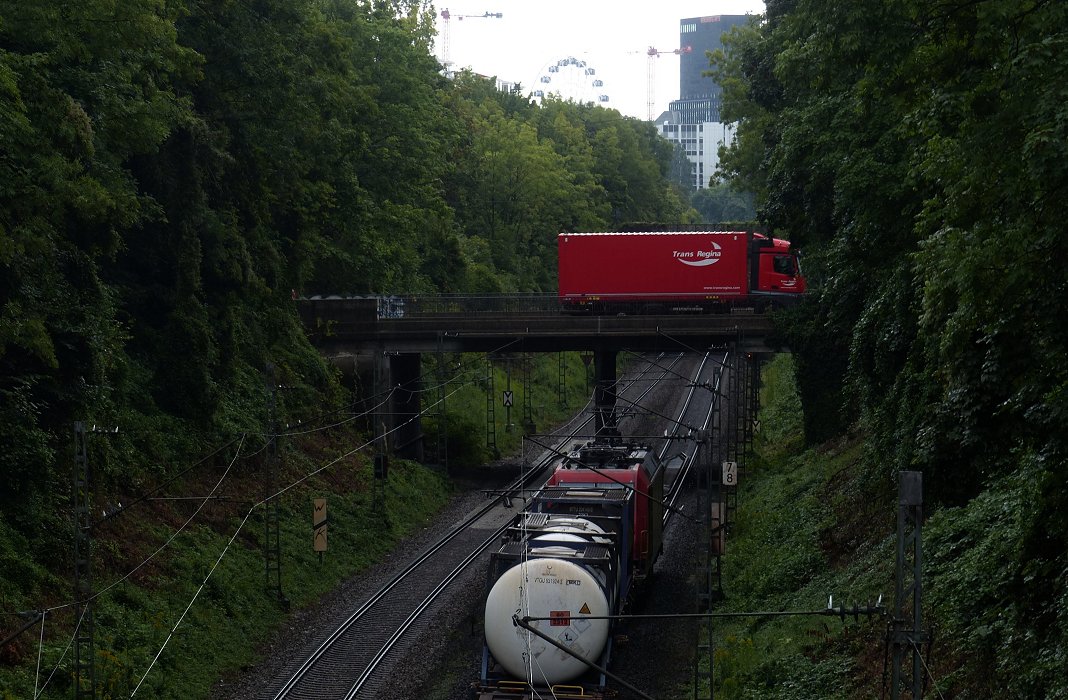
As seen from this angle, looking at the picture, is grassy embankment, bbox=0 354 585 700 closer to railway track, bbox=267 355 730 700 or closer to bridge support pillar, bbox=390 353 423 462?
railway track, bbox=267 355 730 700

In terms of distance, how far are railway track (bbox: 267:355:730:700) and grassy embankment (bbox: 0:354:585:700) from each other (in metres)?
1.57

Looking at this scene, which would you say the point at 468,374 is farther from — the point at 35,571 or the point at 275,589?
the point at 35,571

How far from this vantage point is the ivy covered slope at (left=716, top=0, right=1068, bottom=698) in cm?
1280

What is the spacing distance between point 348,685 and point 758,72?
2829 centimetres

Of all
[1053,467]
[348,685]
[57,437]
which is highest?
[1053,467]

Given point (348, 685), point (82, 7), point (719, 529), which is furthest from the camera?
point (719, 529)

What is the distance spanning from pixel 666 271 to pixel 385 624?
26357 mm

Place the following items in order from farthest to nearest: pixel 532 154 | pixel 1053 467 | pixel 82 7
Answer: pixel 532 154, pixel 82 7, pixel 1053 467

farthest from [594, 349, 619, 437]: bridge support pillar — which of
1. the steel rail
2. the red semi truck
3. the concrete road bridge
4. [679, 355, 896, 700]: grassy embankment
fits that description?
the steel rail

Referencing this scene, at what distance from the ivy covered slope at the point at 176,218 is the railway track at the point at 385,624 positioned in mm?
5200

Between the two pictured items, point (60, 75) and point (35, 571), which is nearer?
point (35, 571)

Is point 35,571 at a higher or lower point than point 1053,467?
lower

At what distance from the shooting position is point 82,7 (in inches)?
993

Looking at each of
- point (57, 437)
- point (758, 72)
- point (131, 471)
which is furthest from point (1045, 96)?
point (758, 72)
